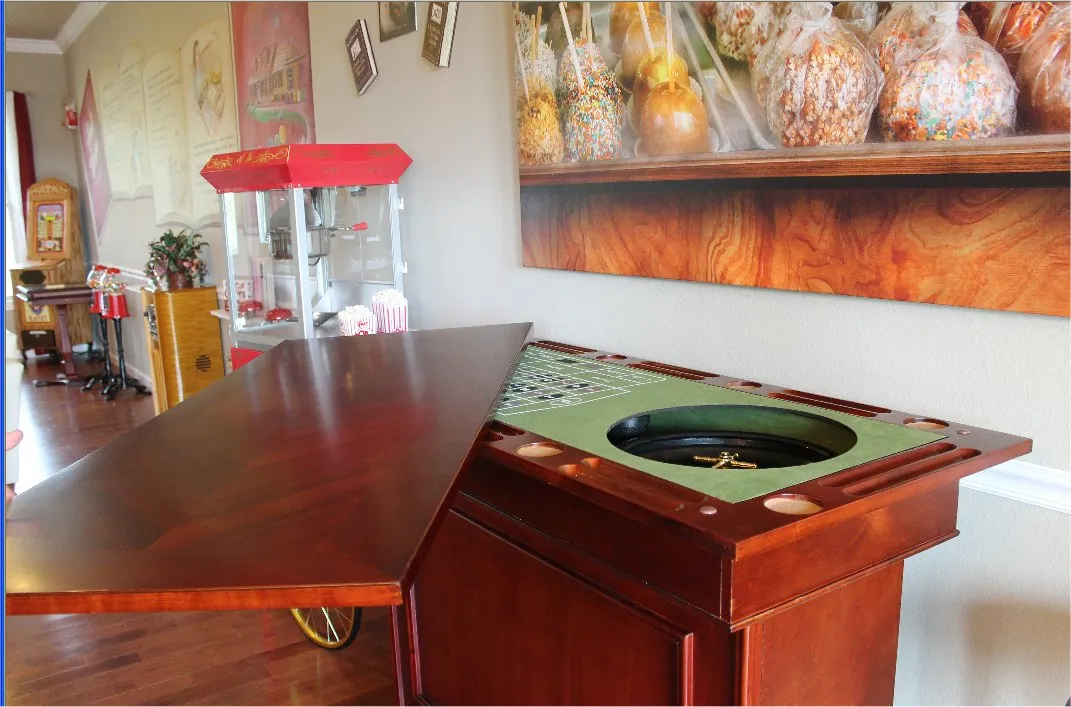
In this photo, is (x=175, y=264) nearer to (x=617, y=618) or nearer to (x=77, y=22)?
(x=77, y=22)

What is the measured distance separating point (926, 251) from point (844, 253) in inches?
6.8

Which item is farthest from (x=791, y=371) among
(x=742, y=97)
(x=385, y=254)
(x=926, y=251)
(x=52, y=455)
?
(x=52, y=455)

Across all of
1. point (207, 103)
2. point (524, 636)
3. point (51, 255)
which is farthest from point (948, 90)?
point (51, 255)

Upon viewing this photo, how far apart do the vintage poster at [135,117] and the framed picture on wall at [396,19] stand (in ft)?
12.0

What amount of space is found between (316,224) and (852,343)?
2.09m

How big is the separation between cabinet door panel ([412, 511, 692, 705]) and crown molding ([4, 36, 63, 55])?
8.41m

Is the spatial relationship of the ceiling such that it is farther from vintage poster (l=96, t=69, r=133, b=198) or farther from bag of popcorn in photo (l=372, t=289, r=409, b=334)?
bag of popcorn in photo (l=372, t=289, r=409, b=334)

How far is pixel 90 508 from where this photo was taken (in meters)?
1.06

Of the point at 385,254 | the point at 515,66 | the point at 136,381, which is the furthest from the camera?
the point at 136,381

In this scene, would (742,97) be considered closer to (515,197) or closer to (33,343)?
(515,197)

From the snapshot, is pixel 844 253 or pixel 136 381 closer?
pixel 844 253

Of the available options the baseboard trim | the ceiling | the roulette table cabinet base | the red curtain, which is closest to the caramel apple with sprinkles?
the roulette table cabinet base

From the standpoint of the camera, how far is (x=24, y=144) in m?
8.40

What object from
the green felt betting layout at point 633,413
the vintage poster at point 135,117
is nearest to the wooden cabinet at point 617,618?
the green felt betting layout at point 633,413
